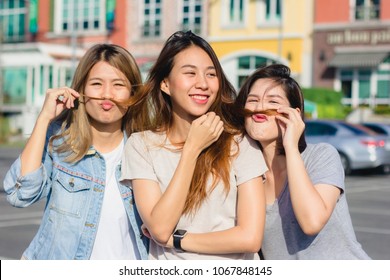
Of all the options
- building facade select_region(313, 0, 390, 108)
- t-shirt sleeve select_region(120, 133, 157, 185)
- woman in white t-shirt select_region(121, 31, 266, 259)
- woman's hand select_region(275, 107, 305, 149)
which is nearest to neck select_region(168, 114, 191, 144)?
woman in white t-shirt select_region(121, 31, 266, 259)

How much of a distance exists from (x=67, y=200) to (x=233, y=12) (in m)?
36.3

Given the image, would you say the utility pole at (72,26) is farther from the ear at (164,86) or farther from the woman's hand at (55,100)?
the ear at (164,86)

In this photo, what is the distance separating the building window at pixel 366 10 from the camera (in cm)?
3462

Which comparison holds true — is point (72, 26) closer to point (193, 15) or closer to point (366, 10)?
point (193, 15)

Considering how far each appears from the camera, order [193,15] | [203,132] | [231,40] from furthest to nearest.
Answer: [193,15], [231,40], [203,132]

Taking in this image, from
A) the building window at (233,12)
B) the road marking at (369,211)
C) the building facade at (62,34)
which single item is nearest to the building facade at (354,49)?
the building window at (233,12)

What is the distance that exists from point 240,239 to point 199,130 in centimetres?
36

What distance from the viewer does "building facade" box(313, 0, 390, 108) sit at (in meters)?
34.0

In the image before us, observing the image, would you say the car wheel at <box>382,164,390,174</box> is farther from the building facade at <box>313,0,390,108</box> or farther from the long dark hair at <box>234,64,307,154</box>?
the long dark hair at <box>234,64,307,154</box>

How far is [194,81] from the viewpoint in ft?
8.60

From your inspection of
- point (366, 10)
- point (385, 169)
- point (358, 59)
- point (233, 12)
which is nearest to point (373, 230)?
point (385, 169)

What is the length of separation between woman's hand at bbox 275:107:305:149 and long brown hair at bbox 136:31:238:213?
0.52ft

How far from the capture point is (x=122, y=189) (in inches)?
112
